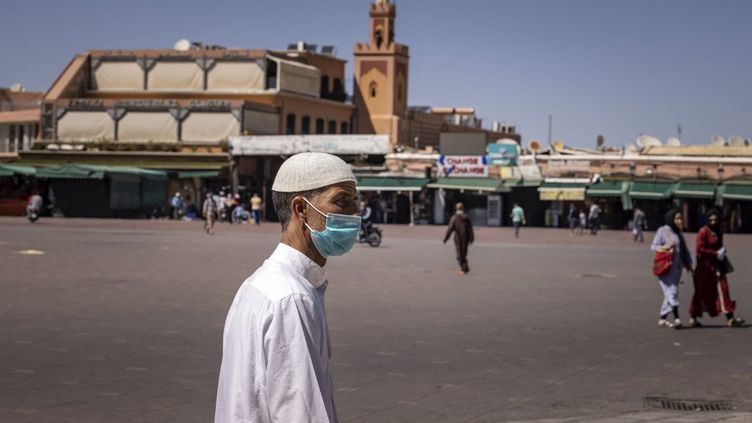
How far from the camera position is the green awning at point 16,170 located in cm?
5972

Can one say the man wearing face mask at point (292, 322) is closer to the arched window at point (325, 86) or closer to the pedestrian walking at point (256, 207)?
the pedestrian walking at point (256, 207)

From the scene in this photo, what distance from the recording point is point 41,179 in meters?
61.6

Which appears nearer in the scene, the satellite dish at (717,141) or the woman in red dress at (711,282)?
the woman in red dress at (711,282)

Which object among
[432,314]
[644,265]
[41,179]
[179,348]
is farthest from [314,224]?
[41,179]

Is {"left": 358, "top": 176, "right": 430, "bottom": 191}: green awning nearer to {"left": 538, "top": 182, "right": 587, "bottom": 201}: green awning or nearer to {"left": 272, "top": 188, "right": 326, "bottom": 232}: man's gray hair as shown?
{"left": 538, "top": 182, "right": 587, "bottom": 201}: green awning

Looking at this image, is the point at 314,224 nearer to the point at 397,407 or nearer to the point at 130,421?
the point at 130,421

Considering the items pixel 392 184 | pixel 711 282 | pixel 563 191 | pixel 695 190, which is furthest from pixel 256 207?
pixel 711 282

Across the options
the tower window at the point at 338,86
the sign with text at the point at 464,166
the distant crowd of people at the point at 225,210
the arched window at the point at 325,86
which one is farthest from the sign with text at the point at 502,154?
the tower window at the point at 338,86

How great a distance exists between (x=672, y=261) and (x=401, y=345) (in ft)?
Answer: 15.2

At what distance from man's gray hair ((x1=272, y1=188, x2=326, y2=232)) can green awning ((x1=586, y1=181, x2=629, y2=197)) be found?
186 feet

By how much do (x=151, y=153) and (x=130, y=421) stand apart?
192 feet

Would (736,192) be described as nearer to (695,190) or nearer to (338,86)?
(695,190)

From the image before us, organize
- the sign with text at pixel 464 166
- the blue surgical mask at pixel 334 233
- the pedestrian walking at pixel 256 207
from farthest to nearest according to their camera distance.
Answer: the sign with text at pixel 464 166, the pedestrian walking at pixel 256 207, the blue surgical mask at pixel 334 233

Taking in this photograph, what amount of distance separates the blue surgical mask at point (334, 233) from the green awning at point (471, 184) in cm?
5706
